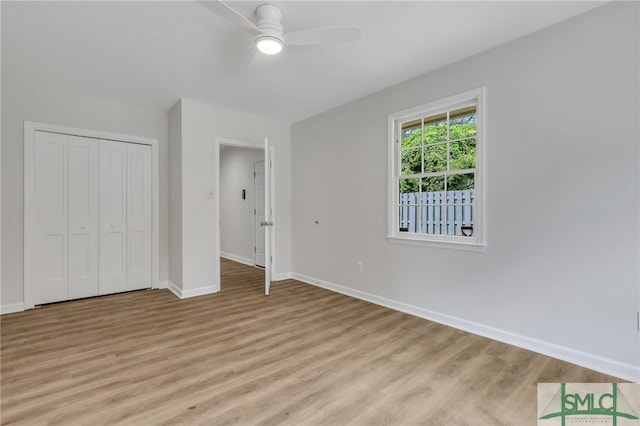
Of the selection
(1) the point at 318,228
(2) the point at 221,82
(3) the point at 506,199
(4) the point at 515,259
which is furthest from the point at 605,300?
(2) the point at 221,82

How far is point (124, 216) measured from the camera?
412 centimetres

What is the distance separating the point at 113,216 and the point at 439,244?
4.18m

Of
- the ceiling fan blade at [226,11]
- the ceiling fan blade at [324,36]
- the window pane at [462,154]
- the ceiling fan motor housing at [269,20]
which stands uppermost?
the ceiling fan motor housing at [269,20]

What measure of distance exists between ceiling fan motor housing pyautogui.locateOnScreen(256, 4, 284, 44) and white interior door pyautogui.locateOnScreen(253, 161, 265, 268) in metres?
3.86

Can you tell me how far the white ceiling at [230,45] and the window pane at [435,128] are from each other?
0.51 m

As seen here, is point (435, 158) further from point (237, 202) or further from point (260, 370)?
point (237, 202)

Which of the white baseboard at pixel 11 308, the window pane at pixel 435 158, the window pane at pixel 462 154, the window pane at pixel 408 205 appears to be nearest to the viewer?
the window pane at pixel 462 154

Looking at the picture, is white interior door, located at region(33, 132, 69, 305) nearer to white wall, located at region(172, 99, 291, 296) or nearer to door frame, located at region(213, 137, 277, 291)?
white wall, located at region(172, 99, 291, 296)

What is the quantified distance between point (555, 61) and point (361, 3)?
1.63 m

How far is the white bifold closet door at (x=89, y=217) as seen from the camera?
11.8 feet

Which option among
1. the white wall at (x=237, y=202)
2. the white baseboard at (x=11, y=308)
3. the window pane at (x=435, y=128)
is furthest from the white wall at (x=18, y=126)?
the window pane at (x=435, y=128)

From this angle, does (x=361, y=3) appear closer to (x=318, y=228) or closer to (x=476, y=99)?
(x=476, y=99)

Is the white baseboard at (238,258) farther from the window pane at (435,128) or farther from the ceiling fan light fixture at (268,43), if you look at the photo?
the ceiling fan light fixture at (268,43)

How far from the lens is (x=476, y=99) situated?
2.83m
